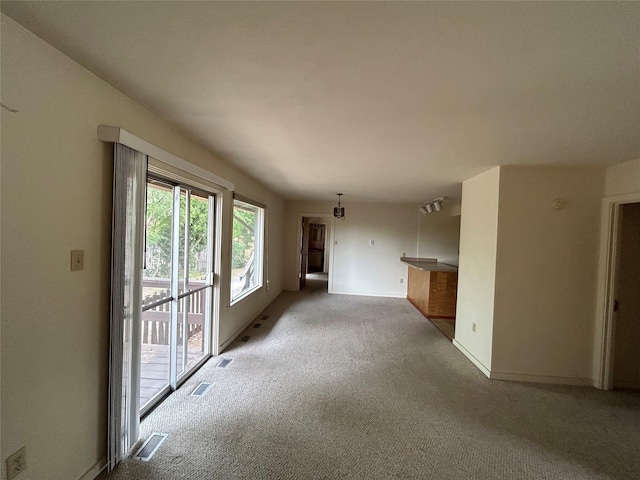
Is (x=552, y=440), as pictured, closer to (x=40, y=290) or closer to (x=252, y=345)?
(x=252, y=345)

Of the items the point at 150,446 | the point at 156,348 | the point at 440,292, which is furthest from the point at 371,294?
the point at 150,446

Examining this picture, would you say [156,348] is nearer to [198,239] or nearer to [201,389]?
[201,389]

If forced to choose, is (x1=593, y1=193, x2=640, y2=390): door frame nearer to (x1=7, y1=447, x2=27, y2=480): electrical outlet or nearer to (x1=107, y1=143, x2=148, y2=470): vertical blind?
(x1=107, y1=143, x2=148, y2=470): vertical blind

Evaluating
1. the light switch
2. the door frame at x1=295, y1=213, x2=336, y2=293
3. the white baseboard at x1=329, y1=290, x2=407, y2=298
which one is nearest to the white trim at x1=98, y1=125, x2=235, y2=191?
the light switch

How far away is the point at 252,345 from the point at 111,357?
6.85 feet

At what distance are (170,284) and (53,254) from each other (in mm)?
1226

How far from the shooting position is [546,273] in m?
2.87

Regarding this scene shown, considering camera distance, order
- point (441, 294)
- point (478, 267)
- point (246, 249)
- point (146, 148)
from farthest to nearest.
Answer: point (441, 294)
point (246, 249)
point (478, 267)
point (146, 148)

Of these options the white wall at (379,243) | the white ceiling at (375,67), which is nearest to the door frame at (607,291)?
the white ceiling at (375,67)

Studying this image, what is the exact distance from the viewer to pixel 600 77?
50.0 inches

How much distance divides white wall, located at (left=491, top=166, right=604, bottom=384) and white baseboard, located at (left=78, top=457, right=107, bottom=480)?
3.36 m

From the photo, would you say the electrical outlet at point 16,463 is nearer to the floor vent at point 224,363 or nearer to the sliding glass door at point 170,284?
the sliding glass door at point 170,284

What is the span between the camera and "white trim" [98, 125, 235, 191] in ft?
4.92

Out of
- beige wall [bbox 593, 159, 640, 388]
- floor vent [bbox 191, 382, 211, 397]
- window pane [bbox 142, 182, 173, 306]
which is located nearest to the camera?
window pane [bbox 142, 182, 173, 306]
